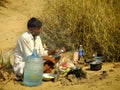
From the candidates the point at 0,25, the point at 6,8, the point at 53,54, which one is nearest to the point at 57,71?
the point at 53,54

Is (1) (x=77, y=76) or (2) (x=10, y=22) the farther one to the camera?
(2) (x=10, y=22)

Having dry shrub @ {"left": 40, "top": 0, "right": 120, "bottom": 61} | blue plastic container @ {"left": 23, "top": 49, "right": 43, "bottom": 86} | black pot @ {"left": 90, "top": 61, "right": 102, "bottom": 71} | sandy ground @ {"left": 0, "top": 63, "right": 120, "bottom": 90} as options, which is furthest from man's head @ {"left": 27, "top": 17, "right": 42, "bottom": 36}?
dry shrub @ {"left": 40, "top": 0, "right": 120, "bottom": 61}

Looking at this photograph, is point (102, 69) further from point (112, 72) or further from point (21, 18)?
point (21, 18)

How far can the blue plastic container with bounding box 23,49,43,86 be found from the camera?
19.2ft

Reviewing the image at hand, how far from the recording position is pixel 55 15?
7.94 metres

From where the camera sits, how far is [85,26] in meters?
7.21

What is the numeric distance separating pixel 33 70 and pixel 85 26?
1813 mm

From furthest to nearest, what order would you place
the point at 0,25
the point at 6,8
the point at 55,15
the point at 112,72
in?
1. the point at 6,8
2. the point at 0,25
3. the point at 55,15
4. the point at 112,72

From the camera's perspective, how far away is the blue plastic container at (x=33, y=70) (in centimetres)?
586

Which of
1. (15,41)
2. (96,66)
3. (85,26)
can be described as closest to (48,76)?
(96,66)

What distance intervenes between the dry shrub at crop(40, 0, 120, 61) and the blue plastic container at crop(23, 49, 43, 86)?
1497 millimetres

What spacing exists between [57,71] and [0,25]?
468cm

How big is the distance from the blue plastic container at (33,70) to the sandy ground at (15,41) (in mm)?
107

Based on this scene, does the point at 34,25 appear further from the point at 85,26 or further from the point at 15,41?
the point at 15,41
